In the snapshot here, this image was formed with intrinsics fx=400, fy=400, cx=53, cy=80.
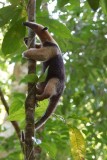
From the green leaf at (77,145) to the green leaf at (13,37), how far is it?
27.2 inches

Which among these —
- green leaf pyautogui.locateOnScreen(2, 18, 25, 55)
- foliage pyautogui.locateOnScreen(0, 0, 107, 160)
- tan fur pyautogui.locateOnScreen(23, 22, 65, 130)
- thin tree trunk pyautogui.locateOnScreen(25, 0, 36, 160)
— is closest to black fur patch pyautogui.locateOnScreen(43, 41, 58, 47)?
tan fur pyautogui.locateOnScreen(23, 22, 65, 130)

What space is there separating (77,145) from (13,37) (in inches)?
32.3

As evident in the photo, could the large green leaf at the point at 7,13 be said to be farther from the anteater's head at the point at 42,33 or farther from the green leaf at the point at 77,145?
the green leaf at the point at 77,145

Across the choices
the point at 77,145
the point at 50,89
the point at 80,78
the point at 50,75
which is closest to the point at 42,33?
the point at 50,75

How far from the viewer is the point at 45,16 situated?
3.00 m

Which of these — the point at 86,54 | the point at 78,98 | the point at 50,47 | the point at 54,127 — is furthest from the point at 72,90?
the point at 50,47

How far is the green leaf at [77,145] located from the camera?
2.33 meters

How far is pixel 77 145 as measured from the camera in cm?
237

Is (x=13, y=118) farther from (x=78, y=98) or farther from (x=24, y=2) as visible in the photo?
(x=78, y=98)

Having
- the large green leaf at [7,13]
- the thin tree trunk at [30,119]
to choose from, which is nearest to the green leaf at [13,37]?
the large green leaf at [7,13]

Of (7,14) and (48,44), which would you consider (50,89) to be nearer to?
(48,44)

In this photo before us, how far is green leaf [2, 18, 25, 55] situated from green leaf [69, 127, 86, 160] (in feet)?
2.27

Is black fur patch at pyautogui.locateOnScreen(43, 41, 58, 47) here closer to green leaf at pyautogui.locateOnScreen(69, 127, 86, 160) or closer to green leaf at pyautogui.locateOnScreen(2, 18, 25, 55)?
green leaf at pyautogui.locateOnScreen(2, 18, 25, 55)

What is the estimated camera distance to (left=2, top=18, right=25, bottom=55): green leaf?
262 centimetres
